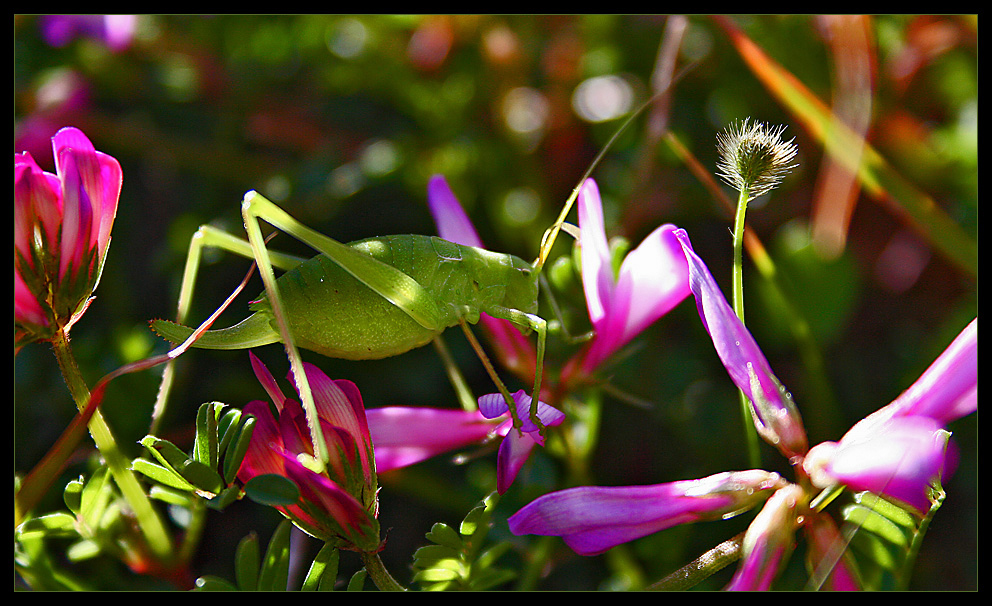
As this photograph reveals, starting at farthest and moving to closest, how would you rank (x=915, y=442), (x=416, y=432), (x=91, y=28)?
(x=91, y=28)
(x=416, y=432)
(x=915, y=442)

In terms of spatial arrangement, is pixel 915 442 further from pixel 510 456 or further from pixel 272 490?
pixel 272 490

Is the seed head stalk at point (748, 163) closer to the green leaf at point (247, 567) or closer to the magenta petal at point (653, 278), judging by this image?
the magenta petal at point (653, 278)

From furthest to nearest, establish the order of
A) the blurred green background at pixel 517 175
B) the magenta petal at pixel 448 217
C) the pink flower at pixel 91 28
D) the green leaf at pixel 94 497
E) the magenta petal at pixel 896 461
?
1. the pink flower at pixel 91 28
2. the blurred green background at pixel 517 175
3. the magenta petal at pixel 448 217
4. the green leaf at pixel 94 497
5. the magenta petal at pixel 896 461

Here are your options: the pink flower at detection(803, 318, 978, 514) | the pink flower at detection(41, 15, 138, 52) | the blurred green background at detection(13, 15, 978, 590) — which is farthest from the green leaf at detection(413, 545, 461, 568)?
the pink flower at detection(41, 15, 138, 52)

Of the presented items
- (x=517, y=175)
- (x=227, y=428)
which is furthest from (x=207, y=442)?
(x=517, y=175)

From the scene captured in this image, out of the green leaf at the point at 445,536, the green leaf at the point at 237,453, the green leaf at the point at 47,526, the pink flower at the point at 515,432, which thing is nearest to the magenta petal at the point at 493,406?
the pink flower at the point at 515,432
